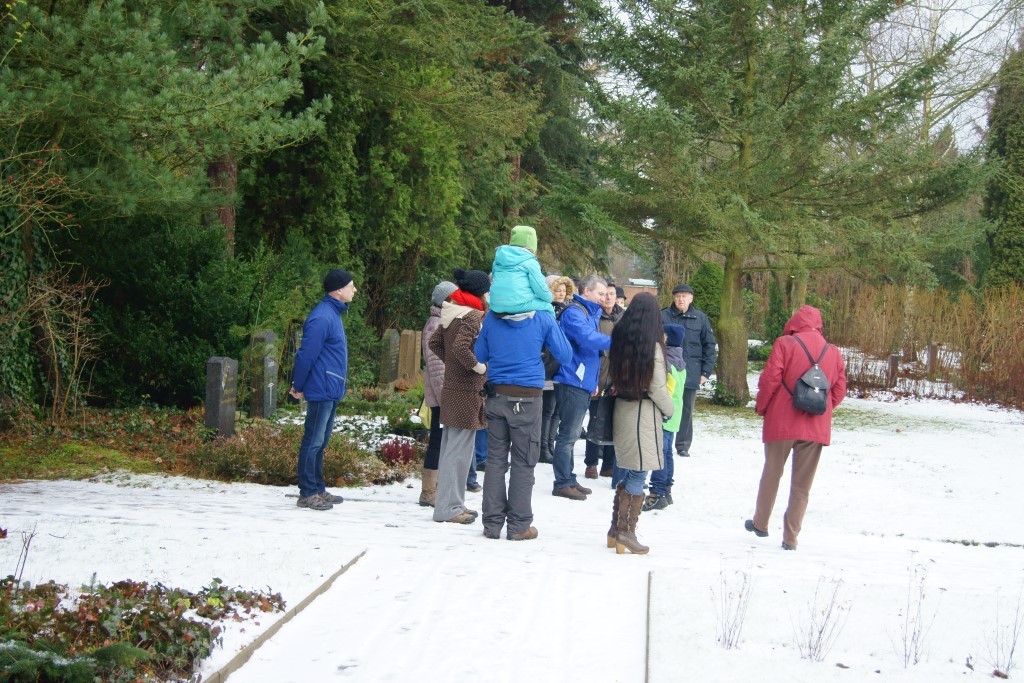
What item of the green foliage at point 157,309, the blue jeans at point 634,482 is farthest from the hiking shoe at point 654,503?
the green foliage at point 157,309

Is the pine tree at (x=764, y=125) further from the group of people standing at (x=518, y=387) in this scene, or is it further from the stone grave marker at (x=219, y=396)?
the group of people standing at (x=518, y=387)

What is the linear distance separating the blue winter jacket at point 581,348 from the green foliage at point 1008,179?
1893cm

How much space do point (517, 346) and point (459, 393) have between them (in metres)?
0.68

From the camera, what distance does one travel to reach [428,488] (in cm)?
816

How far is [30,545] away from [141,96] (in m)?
4.42

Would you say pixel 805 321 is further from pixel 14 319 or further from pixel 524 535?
pixel 14 319

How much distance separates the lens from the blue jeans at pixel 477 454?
9023mm

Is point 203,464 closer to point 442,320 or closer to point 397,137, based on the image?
point 442,320

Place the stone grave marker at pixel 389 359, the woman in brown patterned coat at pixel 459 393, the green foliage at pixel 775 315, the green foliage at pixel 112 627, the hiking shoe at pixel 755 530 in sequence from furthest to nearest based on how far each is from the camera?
the green foliage at pixel 775 315 < the stone grave marker at pixel 389 359 < the hiking shoe at pixel 755 530 < the woman in brown patterned coat at pixel 459 393 < the green foliage at pixel 112 627

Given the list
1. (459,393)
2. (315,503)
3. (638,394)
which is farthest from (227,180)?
(638,394)

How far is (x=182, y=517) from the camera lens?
6879 millimetres

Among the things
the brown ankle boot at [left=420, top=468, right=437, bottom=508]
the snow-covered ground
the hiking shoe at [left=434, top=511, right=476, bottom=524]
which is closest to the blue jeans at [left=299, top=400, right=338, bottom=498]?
the snow-covered ground

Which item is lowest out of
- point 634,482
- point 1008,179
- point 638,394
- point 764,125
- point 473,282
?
point 634,482

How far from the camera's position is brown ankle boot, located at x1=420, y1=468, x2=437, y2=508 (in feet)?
26.7
